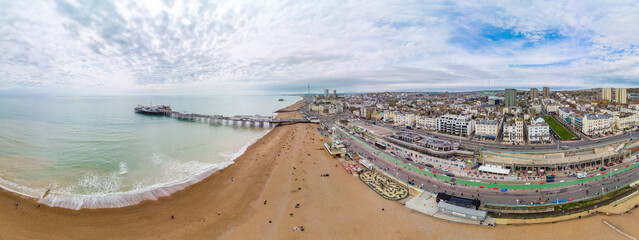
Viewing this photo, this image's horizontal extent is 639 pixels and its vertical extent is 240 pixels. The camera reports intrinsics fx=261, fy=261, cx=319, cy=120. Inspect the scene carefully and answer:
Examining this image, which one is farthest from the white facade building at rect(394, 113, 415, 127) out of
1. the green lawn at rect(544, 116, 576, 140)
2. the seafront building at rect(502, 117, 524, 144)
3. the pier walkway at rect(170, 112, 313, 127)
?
the green lawn at rect(544, 116, 576, 140)

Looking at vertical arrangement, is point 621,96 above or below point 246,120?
above

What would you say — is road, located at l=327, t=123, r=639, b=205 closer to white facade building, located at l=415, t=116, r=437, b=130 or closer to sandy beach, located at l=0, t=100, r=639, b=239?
sandy beach, located at l=0, t=100, r=639, b=239

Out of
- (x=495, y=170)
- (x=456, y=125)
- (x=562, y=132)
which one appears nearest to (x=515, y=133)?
(x=456, y=125)

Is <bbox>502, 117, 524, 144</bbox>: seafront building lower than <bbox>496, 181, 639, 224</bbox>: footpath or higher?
higher

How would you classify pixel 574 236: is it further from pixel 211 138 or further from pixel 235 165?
pixel 211 138

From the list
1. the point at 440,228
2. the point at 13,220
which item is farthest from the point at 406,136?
the point at 13,220

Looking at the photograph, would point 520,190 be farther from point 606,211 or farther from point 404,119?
point 404,119

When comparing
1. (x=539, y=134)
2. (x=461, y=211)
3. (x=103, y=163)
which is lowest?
(x=461, y=211)

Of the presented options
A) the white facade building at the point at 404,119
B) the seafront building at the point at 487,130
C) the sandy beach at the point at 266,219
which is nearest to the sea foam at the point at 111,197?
the sandy beach at the point at 266,219
